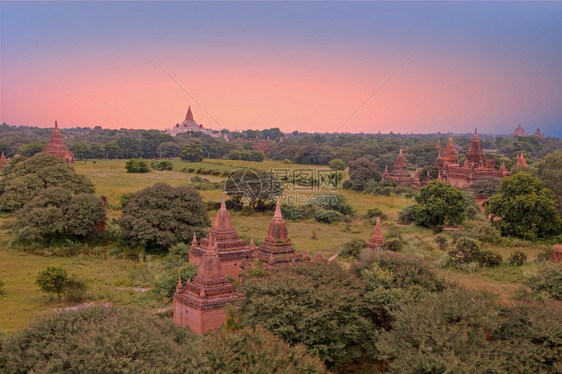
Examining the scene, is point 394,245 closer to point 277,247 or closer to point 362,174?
point 277,247

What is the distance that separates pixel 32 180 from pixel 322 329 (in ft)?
116

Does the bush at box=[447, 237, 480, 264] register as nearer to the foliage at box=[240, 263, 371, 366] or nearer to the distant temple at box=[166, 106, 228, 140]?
the foliage at box=[240, 263, 371, 366]

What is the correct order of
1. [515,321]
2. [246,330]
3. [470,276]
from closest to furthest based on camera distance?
[246,330], [515,321], [470,276]

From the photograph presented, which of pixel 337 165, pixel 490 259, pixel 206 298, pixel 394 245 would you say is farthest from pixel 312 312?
pixel 337 165

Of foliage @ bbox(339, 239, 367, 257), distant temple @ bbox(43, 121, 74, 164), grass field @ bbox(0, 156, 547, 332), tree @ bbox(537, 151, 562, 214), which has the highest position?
distant temple @ bbox(43, 121, 74, 164)

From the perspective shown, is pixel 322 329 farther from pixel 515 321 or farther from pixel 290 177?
pixel 290 177

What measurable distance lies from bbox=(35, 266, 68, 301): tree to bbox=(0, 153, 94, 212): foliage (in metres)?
20.1

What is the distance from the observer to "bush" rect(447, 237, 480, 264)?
26.8 meters

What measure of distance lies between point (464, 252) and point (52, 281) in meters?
21.6

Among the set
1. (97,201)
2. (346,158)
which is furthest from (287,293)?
(346,158)

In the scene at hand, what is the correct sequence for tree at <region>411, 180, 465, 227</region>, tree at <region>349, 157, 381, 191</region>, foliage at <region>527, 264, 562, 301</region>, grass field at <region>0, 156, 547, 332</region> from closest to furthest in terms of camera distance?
foliage at <region>527, 264, 562, 301</region>, grass field at <region>0, 156, 547, 332</region>, tree at <region>411, 180, 465, 227</region>, tree at <region>349, 157, 381, 191</region>

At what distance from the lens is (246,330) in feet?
41.5

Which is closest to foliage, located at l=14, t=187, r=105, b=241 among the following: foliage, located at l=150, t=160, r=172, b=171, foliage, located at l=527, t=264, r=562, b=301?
foliage, located at l=527, t=264, r=562, b=301

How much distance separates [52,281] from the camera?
21.8 m
